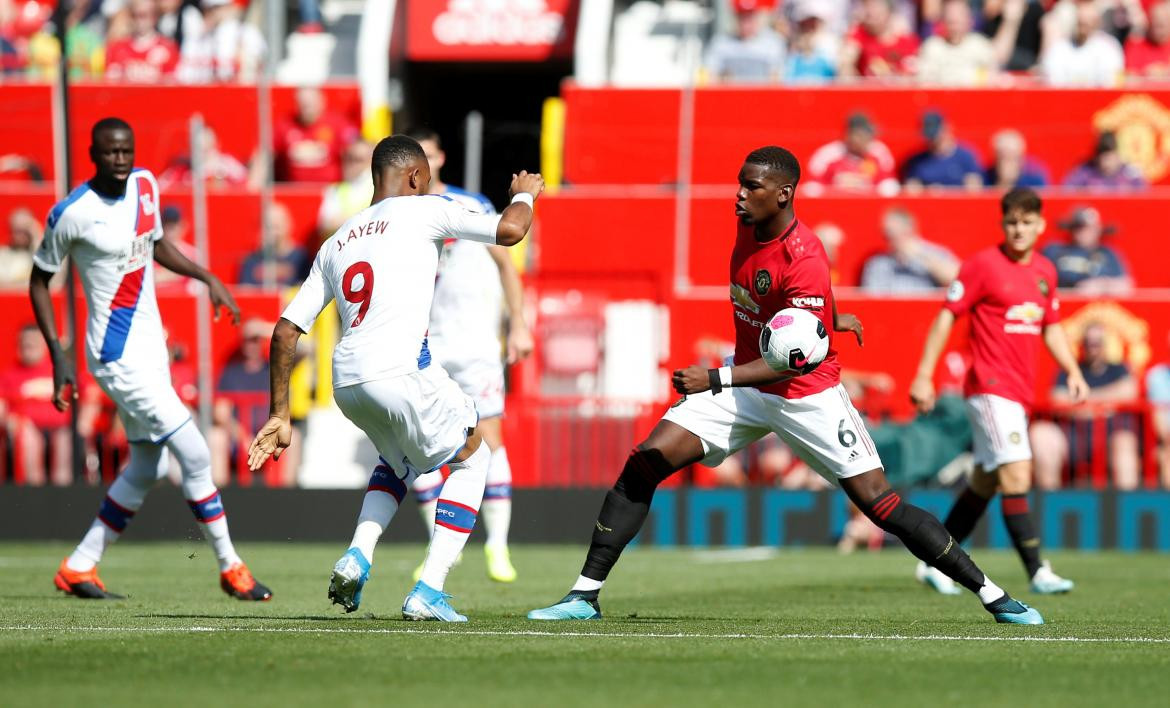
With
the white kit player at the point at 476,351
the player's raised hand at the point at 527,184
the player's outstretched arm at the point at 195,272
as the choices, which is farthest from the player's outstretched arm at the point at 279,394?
the white kit player at the point at 476,351

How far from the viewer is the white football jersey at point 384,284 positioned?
7773 mm

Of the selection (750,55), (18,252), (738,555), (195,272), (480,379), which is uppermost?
(750,55)

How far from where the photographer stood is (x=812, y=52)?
69.7 ft

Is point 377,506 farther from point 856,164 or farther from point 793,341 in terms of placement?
point 856,164

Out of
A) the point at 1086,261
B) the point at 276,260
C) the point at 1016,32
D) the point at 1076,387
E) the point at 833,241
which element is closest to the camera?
the point at 1076,387

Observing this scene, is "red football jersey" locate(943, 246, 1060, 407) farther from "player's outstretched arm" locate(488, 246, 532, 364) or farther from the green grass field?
"player's outstretched arm" locate(488, 246, 532, 364)

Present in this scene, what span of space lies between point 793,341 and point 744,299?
52 cm

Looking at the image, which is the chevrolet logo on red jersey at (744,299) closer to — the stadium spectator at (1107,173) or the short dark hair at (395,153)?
the short dark hair at (395,153)

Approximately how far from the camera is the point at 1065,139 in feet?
66.7

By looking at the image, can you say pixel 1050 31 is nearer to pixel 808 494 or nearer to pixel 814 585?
pixel 808 494

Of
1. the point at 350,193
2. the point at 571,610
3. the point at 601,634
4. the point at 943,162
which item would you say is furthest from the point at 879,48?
the point at 601,634

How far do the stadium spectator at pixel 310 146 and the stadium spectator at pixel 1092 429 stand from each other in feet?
29.1

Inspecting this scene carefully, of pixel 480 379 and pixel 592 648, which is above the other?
pixel 480 379

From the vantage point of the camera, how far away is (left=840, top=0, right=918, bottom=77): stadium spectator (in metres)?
21.2
